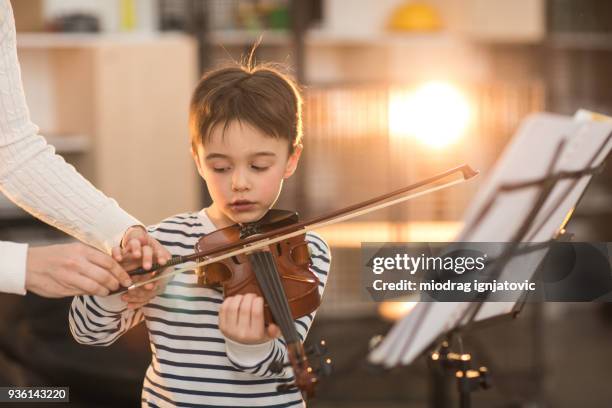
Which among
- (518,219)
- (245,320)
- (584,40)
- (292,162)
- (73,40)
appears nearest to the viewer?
(245,320)

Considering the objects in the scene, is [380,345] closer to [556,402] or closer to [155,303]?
[155,303]

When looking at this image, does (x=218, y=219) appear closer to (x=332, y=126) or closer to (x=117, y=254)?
(x=117, y=254)

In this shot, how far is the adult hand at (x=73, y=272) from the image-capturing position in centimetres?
82

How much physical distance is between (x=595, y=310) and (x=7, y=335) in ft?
8.41

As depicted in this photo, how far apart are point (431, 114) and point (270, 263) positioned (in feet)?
6.00

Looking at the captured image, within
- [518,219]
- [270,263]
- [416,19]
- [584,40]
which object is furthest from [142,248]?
[584,40]

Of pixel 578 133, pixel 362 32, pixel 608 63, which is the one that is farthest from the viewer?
pixel 608 63

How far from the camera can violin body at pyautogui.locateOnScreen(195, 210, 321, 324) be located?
32.8 inches

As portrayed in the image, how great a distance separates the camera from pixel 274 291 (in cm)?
82

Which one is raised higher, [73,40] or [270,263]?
[73,40]

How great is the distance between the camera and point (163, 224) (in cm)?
92

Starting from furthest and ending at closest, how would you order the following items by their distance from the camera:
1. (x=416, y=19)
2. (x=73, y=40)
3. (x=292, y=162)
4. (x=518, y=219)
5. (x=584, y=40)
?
(x=584, y=40), (x=416, y=19), (x=73, y=40), (x=518, y=219), (x=292, y=162)

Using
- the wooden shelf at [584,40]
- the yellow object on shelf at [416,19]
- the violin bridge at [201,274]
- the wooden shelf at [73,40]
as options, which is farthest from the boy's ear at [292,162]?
the wooden shelf at [584,40]

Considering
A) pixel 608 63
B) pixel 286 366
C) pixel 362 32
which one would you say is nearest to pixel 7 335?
pixel 286 366
